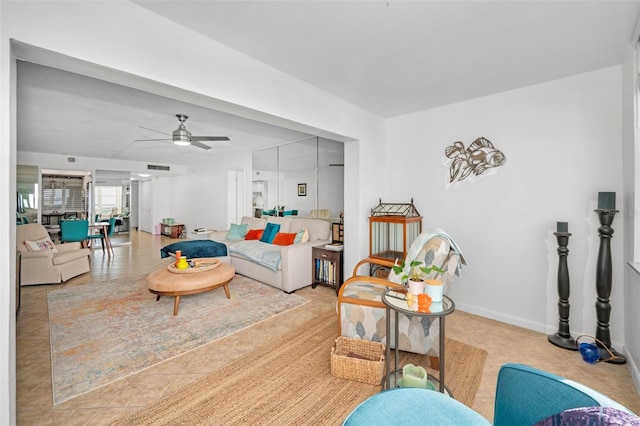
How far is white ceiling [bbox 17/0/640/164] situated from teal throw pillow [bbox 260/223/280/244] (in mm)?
2305

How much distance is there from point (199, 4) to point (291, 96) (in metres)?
1.11

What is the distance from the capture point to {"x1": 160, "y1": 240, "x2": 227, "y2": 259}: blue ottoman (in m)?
4.59

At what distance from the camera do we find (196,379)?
78.8 inches

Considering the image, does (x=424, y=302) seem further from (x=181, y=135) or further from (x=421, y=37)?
(x=181, y=135)

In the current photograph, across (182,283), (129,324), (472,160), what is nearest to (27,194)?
(129,324)

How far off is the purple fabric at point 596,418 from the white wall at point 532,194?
2552 mm

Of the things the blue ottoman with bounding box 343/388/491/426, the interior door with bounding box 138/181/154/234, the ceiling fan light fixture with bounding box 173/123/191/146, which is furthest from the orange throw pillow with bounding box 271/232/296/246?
the interior door with bounding box 138/181/154/234

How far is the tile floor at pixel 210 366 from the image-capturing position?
173cm

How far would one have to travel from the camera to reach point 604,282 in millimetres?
2297

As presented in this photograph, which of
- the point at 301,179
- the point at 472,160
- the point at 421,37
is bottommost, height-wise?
the point at 472,160

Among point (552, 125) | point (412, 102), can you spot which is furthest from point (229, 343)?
point (552, 125)

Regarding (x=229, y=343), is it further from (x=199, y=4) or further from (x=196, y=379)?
(x=199, y=4)

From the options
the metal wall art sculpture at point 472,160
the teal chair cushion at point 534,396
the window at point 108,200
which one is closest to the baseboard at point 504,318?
the metal wall art sculpture at point 472,160

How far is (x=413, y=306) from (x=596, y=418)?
1.08 metres
